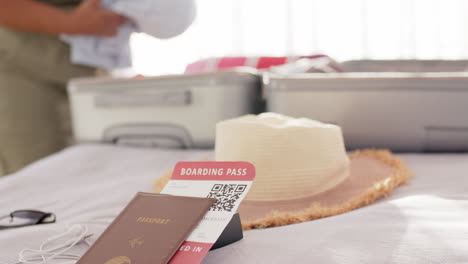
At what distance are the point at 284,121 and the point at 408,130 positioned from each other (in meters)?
0.41

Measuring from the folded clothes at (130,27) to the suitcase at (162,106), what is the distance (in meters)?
0.15

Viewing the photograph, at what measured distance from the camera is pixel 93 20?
1282 mm

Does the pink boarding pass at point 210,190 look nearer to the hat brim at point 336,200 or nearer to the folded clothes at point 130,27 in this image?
the hat brim at point 336,200

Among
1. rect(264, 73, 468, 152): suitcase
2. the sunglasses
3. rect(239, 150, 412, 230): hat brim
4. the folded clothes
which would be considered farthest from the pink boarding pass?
the folded clothes

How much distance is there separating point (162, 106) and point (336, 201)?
657 mm

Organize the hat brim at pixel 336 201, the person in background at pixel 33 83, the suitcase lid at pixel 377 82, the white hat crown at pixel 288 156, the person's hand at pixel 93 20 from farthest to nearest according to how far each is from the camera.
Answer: the person in background at pixel 33 83, the person's hand at pixel 93 20, the suitcase lid at pixel 377 82, the white hat crown at pixel 288 156, the hat brim at pixel 336 201

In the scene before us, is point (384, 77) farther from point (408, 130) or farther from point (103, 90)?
point (103, 90)

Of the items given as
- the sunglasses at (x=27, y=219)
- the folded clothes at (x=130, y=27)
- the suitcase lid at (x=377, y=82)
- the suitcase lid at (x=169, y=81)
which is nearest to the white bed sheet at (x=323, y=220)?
the sunglasses at (x=27, y=219)

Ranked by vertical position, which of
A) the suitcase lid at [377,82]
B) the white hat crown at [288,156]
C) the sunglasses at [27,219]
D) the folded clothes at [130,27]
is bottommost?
the sunglasses at [27,219]

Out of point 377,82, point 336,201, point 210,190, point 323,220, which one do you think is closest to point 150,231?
point 210,190

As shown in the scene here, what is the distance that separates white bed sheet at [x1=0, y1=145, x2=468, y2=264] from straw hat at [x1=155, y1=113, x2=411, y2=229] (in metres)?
0.06

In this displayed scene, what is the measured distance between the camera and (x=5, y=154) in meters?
1.59

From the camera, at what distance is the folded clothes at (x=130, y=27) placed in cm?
121

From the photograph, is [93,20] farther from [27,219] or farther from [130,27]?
[27,219]
